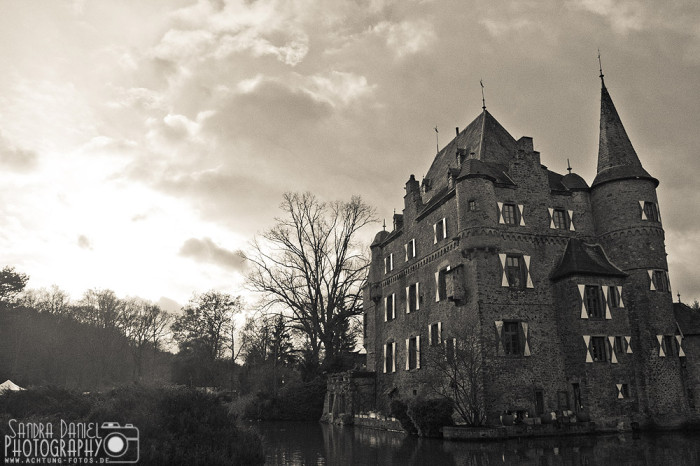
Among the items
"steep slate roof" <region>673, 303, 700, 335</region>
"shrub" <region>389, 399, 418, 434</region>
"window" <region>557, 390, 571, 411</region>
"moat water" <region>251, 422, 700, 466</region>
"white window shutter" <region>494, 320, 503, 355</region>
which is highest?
"steep slate roof" <region>673, 303, 700, 335</region>

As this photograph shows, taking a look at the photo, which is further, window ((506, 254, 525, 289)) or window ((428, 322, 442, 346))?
window ((428, 322, 442, 346))

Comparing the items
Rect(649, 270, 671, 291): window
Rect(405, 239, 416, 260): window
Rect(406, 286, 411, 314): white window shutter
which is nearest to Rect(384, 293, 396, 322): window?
Rect(406, 286, 411, 314): white window shutter

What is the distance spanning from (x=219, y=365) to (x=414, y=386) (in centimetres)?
2722

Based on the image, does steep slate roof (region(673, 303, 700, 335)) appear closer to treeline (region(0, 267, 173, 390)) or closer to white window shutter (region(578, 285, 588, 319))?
white window shutter (region(578, 285, 588, 319))

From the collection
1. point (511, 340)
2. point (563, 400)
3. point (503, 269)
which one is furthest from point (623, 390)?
point (503, 269)

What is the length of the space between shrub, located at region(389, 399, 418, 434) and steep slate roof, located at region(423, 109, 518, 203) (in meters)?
11.4

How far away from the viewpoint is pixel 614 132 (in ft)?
96.9

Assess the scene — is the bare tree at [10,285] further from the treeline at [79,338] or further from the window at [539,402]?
the window at [539,402]

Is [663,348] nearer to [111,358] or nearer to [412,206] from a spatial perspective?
[412,206]

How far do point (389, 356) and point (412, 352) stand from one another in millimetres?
3228

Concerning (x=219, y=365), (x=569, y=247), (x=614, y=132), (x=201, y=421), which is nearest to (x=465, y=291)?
(x=569, y=247)

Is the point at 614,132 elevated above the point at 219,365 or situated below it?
above

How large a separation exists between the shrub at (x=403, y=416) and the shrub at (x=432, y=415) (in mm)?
955

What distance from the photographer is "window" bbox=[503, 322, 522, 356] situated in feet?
80.3
